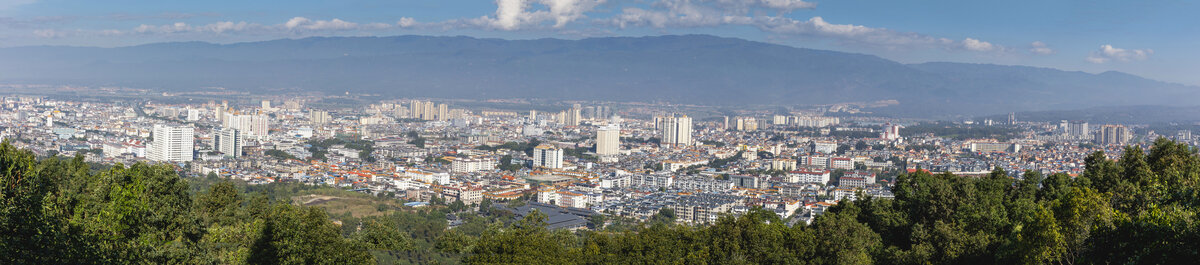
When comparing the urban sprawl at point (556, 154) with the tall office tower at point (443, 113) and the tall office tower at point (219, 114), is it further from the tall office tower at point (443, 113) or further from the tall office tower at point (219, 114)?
the tall office tower at point (443, 113)

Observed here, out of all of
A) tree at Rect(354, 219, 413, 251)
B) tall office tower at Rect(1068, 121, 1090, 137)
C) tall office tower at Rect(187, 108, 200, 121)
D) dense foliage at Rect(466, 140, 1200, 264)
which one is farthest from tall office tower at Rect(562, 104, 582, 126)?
dense foliage at Rect(466, 140, 1200, 264)

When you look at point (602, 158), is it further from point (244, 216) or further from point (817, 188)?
point (244, 216)

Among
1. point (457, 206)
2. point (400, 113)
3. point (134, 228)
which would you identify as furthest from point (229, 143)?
point (134, 228)

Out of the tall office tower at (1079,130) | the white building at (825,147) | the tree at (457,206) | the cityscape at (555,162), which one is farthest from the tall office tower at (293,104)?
the tall office tower at (1079,130)

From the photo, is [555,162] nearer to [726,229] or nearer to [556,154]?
[556,154]

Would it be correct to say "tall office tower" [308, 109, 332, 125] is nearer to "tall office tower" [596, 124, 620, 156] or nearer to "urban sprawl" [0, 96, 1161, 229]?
"urban sprawl" [0, 96, 1161, 229]
